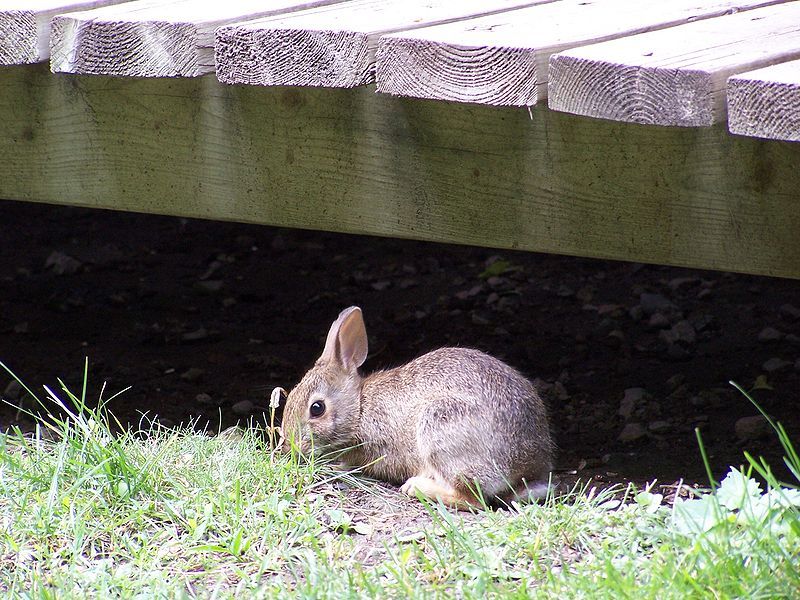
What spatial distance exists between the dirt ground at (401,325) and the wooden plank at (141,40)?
6.39 ft

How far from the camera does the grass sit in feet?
9.04

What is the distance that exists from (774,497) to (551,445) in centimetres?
108

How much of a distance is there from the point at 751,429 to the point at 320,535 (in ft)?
6.73

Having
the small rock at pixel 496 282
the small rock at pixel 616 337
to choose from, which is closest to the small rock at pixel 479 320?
the small rock at pixel 496 282

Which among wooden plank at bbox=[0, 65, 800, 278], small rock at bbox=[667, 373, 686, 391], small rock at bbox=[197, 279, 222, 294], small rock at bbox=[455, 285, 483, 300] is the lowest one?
small rock at bbox=[667, 373, 686, 391]

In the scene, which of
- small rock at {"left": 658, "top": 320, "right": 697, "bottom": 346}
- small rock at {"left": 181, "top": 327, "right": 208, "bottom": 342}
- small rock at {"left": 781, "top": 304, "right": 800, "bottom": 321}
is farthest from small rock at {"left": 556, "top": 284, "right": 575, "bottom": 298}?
small rock at {"left": 181, "top": 327, "right": 208, "bottom": 342}

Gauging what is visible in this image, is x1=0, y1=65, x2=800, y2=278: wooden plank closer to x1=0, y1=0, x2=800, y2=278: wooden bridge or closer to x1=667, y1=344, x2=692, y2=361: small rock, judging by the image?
x1=0, y1=0, x2=800, y2=278: wooden bridge

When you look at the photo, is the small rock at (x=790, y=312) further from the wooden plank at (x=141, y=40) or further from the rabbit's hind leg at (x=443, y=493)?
the wooden plank at (x=141, y=40)

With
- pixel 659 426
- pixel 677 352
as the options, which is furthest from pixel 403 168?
pixel 677 352

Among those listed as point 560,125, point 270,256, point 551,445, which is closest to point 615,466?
point 551,445

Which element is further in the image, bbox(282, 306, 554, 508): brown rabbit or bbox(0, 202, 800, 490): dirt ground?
bbox(0, 202, 800, 490): dirt ground

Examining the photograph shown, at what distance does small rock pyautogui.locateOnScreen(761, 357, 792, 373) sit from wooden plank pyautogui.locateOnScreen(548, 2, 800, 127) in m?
2.53

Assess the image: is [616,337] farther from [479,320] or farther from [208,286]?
[208,286]

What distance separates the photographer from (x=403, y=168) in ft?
11.9
